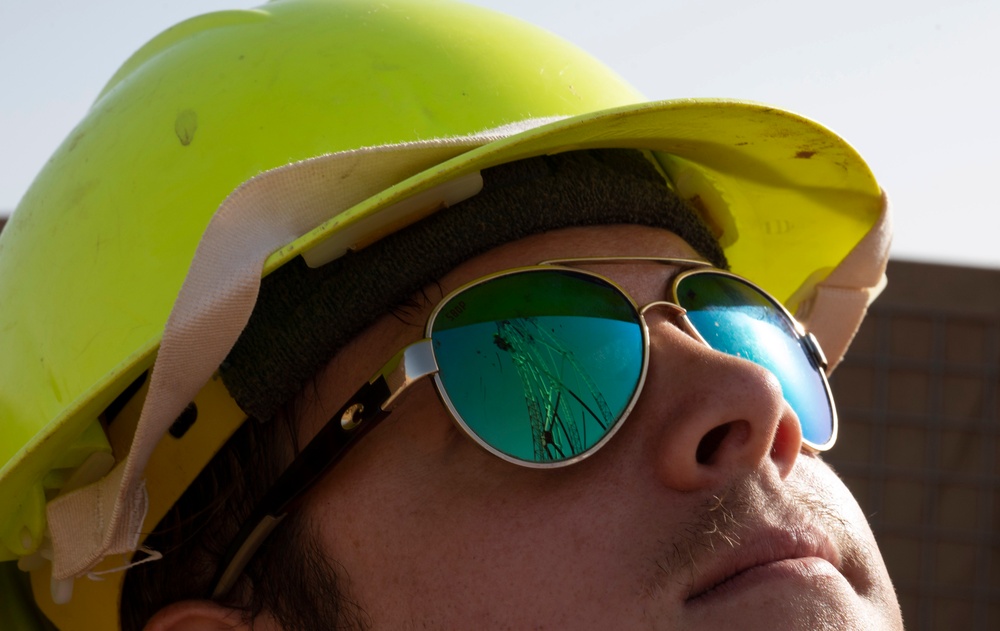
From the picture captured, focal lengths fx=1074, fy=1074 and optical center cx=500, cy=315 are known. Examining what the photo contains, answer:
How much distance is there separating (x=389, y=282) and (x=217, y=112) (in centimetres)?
47

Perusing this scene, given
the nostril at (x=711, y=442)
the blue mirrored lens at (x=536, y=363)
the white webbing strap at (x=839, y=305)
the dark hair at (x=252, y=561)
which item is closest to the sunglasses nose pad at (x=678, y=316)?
the blue mirrored lens at (x=536, y=363)

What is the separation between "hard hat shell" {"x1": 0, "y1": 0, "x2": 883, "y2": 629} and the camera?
179cm

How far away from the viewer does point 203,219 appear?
1.85 metres

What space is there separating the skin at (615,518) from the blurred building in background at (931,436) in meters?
4.15

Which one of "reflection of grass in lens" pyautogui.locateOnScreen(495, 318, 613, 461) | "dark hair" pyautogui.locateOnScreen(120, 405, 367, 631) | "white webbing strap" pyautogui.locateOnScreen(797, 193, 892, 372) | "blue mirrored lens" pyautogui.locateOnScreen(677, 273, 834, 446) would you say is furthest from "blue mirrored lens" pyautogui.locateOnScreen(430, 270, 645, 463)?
"white webbing strap" pyautogui.locateOnScreen(797, 193, 892, 372)

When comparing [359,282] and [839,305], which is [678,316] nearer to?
[359,282]

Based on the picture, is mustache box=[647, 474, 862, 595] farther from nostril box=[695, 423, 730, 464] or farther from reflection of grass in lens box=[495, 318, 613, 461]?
reflection of grass in lens box=[495, 318, 613, 461]

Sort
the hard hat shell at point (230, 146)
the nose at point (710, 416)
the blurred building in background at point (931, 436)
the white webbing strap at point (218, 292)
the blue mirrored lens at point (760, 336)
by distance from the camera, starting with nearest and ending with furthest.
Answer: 1. the white webbing strap at point (218, 292)
2. the nose at point (710, 416)
3. the hard hat shell at point (230, 146)
4. the blue mirrored lens at point (760, 336)
5. the blurred building in background at point (931, 436)

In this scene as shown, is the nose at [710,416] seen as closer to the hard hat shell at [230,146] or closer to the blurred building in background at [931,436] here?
the hard hat shell at [230,146]

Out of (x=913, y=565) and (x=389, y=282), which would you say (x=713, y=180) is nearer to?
(x=389, y=282)

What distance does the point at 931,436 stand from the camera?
5832mm

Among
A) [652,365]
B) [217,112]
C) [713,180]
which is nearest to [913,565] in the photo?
[713,180]

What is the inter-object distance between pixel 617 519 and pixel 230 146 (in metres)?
0.94

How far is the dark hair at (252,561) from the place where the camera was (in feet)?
5.95
